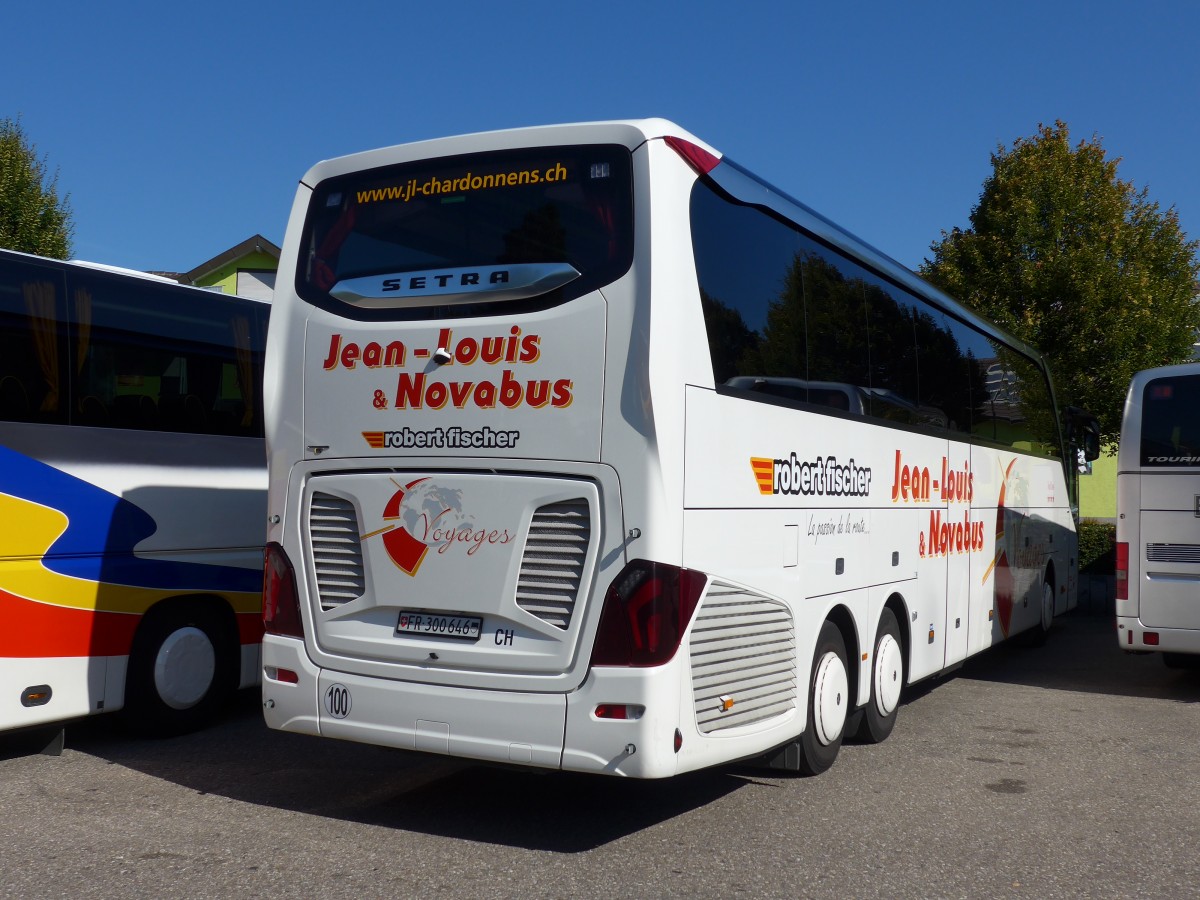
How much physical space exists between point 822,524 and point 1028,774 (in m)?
2.07

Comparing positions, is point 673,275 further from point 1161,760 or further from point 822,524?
point 1161,760

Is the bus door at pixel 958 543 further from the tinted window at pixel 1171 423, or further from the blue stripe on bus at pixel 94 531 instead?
the blue stripe on bus at pixel 94 531

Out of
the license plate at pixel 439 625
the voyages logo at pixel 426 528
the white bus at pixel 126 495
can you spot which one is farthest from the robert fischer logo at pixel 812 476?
the white bus at pixel 126 495

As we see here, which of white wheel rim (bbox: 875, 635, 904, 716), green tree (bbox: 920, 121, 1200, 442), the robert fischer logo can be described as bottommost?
white wheel rim (bbox: 875, 635, 904, 716)

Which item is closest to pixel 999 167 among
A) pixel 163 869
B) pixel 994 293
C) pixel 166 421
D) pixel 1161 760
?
pixel 994 293

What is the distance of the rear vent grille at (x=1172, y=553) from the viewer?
10312 millimetres

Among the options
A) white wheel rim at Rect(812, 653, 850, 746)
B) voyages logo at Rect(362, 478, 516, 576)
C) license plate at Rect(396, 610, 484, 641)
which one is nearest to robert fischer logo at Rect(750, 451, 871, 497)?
white wheel rim at Rect(812, 653, 850, 746)

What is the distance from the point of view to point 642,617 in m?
5.56

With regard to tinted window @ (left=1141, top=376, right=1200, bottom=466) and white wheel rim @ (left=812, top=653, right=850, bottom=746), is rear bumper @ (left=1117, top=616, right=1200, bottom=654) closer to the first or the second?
tinted window @ (left=1141, top=376, right=1200, bottom=466)

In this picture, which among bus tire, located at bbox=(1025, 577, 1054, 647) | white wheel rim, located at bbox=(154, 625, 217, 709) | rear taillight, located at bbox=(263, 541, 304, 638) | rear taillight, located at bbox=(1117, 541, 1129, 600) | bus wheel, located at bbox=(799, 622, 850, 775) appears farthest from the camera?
bus tire, located at bbox=(1025, 577, 1054, 647)

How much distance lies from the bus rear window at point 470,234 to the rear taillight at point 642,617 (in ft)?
4.46

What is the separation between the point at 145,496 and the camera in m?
8.21

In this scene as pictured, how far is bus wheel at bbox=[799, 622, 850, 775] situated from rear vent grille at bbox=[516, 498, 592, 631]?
1867mm

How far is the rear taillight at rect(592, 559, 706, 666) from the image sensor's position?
5555 mm
